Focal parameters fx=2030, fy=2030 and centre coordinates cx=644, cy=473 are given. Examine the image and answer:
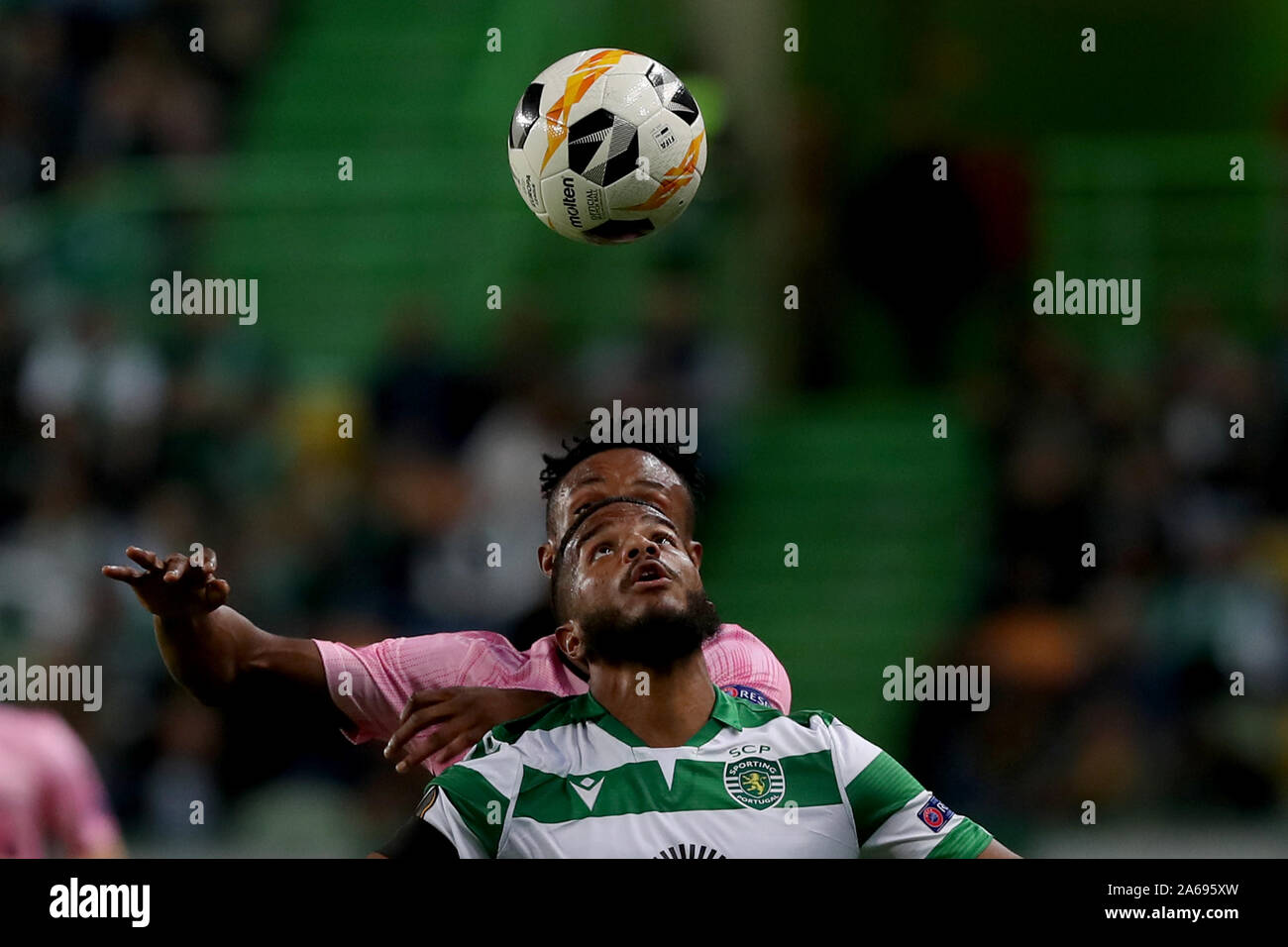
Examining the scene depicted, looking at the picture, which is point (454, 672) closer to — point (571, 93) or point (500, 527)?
point (571, 93)

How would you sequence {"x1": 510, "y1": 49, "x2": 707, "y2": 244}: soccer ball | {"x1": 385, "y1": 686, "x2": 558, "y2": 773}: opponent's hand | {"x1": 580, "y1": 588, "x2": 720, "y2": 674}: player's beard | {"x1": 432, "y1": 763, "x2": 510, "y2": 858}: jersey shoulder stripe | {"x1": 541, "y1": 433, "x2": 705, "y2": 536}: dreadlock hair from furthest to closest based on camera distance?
{"x1": 510, "y1": 49, "x2": 707, "y2": 244}: soccer ball
{"x1": 541, "y1": 433, "x2": 705, "y2": 536}: dreadlock hair
{"x1": 385, "y1": 686, "x2": 558, "y2": 773}: opponent's hand
{"x1": 580, "y1": 588, "x2": 720, "y2": 674}: player's beard
{"x1": 432, "y1": 763, "x2": 510, "y2": 858}: jersey shoulder stripe

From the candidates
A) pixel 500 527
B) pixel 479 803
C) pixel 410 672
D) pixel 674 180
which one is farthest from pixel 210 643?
pixel 500 527

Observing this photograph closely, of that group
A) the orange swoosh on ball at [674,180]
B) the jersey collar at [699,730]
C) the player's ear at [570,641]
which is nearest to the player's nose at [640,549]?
the player's ear at [570,641]

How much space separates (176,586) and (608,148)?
1747 millimetres

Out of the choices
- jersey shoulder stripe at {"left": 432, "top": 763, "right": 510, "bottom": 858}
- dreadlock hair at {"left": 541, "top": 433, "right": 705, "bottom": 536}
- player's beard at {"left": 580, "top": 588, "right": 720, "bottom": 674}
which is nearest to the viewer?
jersey shoulder stripe at {"left": 432, "top": 763, "right": 510, "bottom": 858}

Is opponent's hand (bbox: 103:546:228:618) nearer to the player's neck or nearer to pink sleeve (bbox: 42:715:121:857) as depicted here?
pink sleeve (bbox: 42:715:121:857)

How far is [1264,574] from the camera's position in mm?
8453

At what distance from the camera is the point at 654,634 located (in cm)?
492

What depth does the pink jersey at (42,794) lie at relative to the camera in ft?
17.3

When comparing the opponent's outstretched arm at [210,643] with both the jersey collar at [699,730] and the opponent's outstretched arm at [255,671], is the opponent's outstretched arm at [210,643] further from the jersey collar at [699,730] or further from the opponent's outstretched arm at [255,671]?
the jersey collar at [699,730]

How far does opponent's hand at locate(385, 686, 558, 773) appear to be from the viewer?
5.12m

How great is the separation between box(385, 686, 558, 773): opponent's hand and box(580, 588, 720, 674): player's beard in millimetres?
374

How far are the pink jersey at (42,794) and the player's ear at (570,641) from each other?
4.64 ft

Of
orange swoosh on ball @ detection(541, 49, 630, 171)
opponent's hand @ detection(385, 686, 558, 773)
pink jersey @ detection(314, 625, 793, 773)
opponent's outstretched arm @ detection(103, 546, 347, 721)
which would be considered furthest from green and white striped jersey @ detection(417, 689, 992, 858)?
orange swoosh on ball @ detection(541, 49, 630, 171)
